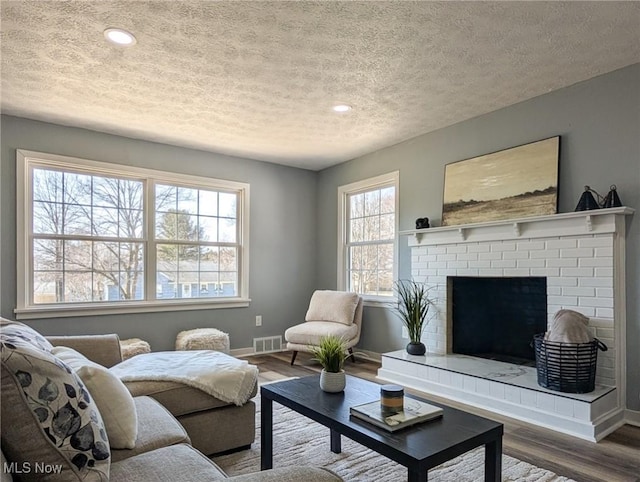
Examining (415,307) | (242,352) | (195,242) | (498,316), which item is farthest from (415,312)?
(195,242)

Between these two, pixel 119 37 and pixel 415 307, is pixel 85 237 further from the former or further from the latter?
pixel 415 307

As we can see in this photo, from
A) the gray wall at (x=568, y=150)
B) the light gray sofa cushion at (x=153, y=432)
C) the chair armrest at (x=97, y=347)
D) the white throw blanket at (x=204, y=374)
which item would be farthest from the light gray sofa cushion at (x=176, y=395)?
the gray wall at (x=568, y=150)

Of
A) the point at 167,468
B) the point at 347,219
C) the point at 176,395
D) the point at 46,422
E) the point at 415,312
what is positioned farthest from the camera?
the point at 347,219

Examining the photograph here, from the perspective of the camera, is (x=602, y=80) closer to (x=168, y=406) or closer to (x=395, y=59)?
(x=395, y=59)

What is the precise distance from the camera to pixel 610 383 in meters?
2.82

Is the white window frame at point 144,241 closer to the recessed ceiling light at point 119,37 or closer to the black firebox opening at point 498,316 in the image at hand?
the recessed ceiling light at point 119,37

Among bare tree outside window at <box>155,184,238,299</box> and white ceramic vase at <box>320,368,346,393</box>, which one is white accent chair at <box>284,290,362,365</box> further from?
white ceramic vase at <box>320,368,346,393</box>

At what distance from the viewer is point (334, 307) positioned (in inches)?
187

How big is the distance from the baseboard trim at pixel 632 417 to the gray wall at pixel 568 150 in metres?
0.04

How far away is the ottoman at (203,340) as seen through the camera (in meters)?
4.24

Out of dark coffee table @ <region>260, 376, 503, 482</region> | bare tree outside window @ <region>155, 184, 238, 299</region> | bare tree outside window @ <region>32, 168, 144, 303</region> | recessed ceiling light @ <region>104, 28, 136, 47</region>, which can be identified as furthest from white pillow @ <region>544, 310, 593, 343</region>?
bare tree outside window @ <region>32, 168, 144, 303</region>

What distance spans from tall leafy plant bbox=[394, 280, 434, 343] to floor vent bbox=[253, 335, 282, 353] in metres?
1.74

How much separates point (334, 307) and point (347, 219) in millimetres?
1229

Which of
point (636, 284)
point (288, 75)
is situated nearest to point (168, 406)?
point (288, 75)
